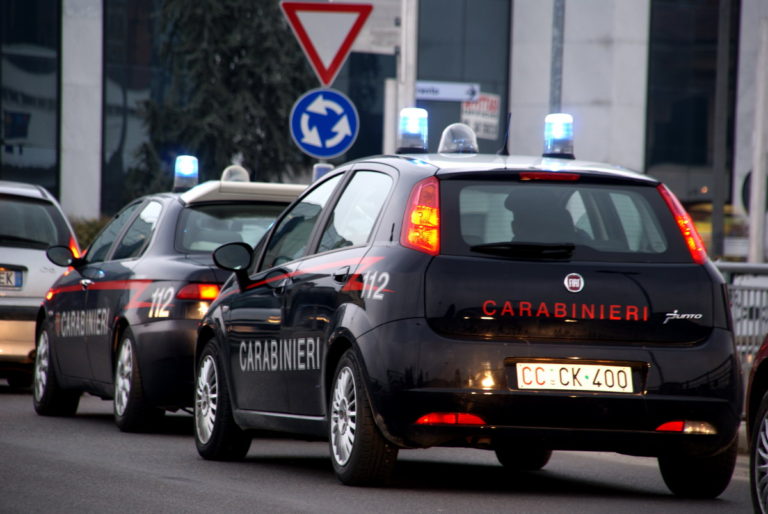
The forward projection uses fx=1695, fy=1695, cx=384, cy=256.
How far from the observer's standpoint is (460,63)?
4594 cm

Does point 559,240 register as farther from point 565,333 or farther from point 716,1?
point 716,1

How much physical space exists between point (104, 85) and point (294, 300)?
121ft

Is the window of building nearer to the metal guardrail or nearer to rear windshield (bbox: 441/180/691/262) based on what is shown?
the metal guardrail

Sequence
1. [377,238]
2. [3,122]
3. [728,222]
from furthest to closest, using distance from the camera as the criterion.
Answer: [728,222] < [3,122] < [377,238]

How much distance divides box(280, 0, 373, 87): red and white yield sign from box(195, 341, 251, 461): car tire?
5.62 metres

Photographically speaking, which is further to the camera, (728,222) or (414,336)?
(728,222)

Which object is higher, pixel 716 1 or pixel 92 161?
pixel 716 1

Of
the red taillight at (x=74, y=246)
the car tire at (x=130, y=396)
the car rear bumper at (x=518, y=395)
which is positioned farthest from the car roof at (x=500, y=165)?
the red taillight at (x=74, y=246)

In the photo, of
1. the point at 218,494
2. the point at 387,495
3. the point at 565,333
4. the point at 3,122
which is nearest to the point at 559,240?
the point at 565,333

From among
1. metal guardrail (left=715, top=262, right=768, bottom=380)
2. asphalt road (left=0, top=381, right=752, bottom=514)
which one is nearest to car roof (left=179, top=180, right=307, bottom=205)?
asphalt road (left=0, top=381, right=752, bottom=514)

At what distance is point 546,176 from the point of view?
7602 millimetres

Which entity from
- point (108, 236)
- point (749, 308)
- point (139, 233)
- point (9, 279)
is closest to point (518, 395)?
point (139, 233)

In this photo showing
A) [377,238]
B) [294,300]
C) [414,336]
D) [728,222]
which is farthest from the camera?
[728,222]

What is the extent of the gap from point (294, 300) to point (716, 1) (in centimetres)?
3851
